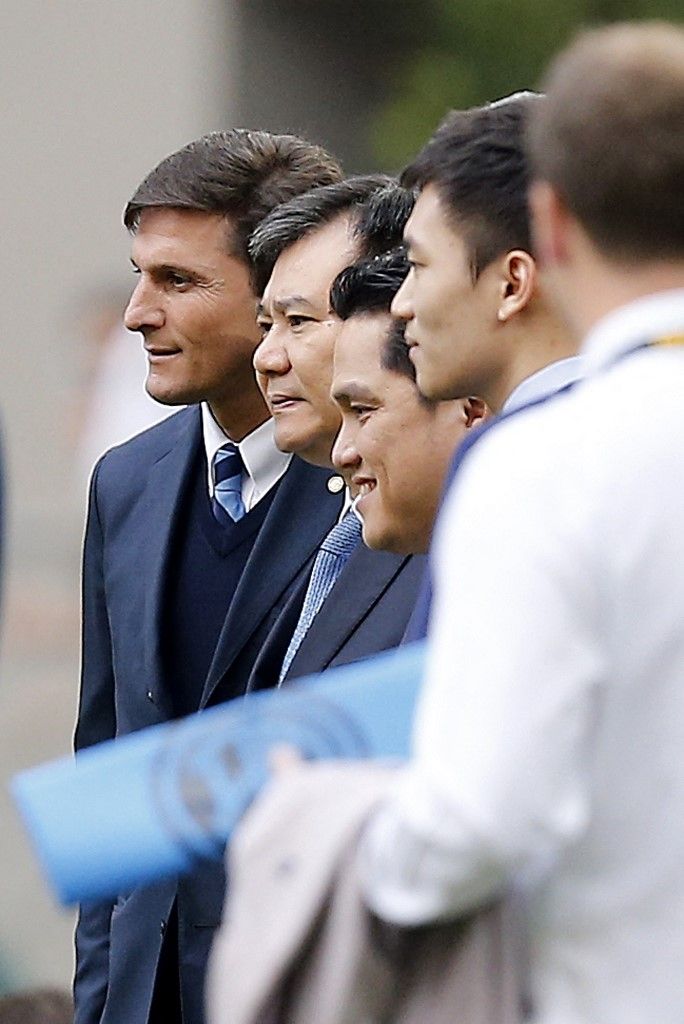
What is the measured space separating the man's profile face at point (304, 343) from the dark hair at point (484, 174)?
0.96m

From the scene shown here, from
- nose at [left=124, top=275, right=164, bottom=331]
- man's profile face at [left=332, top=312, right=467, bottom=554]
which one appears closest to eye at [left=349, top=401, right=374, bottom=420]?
man's profile face at [left=332, top=312, right=467, bottom=554]

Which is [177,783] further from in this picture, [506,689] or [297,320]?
[297,320]

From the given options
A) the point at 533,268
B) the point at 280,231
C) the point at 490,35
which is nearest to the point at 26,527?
the point at 490,35

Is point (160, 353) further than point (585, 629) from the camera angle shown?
→ Yes

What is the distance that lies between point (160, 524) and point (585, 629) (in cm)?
222

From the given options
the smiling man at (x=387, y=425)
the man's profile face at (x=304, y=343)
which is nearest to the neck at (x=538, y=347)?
the smiling man at (x=387, y=425)

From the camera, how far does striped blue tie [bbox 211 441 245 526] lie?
397 centimetres

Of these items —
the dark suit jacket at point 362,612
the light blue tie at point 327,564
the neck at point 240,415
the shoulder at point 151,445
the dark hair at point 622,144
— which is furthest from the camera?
the shoulder at point 151,445

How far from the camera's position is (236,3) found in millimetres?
11703

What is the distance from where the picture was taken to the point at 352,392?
3.28 meters

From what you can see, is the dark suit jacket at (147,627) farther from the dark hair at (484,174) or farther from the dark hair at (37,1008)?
the dark hair at (484,174)

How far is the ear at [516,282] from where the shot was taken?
2.42 m


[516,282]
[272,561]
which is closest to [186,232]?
[272,561]

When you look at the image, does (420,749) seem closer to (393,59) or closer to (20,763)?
(20,763)
